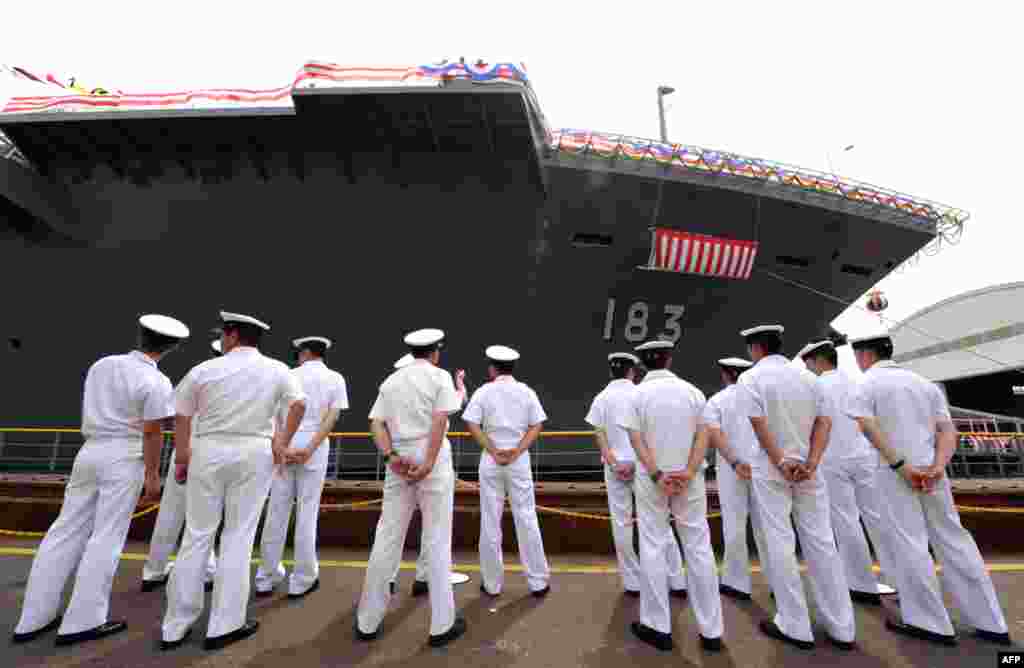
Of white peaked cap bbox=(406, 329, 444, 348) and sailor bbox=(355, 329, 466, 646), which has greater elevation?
white peaked cap bbox=(406, 329, 444, 348)

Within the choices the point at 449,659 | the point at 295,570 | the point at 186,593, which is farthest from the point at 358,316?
the point at 449,659

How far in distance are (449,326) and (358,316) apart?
6.50ft

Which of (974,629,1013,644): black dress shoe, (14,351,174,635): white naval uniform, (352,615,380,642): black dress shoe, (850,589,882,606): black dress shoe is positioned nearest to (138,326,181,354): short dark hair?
(14,351,174,635): white naval uniform

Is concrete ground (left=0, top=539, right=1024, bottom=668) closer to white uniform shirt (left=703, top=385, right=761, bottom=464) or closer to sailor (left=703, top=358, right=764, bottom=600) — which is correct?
sailor (left=703, top=358, right=764, bottom=600)

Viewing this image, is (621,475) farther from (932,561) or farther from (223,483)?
(223,483)

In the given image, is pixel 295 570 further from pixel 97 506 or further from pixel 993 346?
pixel 993 346

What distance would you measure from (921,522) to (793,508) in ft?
2.90

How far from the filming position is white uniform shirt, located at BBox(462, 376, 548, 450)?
13.8 ft

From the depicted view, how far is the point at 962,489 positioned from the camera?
5.64m

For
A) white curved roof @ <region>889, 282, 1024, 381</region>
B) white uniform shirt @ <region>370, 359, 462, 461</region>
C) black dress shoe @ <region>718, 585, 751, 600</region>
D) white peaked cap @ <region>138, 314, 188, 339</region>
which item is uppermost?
white curved roof @ <region>889, 282, 1024, 381</region>

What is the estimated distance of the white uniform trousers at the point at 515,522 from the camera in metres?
3.96

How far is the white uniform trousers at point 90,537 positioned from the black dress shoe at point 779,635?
4.59 meters

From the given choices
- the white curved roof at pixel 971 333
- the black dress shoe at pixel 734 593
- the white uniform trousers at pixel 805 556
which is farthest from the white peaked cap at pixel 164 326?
the white curved roof at pixel 971 333

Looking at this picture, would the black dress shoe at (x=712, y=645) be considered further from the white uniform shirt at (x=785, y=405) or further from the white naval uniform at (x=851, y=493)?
the white naval uniform at (x=851, y=493)
